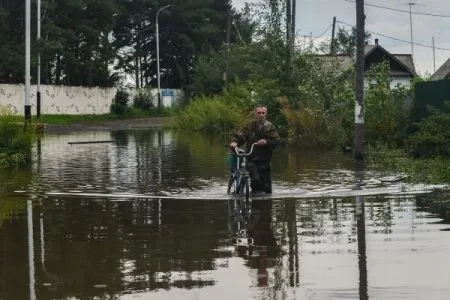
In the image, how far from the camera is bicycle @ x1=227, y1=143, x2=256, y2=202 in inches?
586

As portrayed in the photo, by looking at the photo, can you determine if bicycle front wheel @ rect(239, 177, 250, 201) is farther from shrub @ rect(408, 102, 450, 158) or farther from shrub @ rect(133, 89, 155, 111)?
shrub @ rect(133, 89, 155, 111)

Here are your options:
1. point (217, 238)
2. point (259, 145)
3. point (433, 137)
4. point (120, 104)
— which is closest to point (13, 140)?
point (259, 145)

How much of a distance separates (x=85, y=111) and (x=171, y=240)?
58819mm

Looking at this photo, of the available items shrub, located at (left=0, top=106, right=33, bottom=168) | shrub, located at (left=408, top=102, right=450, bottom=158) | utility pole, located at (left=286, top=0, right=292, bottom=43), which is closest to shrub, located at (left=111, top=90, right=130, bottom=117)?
utility pole, located at (left=286, top=0, right=292, bottom=43)

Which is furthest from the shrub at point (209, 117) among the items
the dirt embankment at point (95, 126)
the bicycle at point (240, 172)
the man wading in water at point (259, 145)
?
the bicycle at point (240, 172)

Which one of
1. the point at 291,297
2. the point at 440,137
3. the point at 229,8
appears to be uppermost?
Result: the point at 229,8

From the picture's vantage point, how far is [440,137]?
2181 cm

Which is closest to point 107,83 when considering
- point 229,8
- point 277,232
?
point 229,8

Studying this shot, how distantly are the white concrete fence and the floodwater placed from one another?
37.6 metres

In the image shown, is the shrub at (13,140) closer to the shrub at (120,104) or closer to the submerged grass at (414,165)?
the submerged grass at (414,165)

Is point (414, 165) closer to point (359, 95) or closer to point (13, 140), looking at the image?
point (359, 95)

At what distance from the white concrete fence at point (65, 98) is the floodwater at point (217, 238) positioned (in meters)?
37.6

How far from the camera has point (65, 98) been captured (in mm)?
64688

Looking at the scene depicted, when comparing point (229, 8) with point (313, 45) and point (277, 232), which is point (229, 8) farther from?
point (277, 232)
